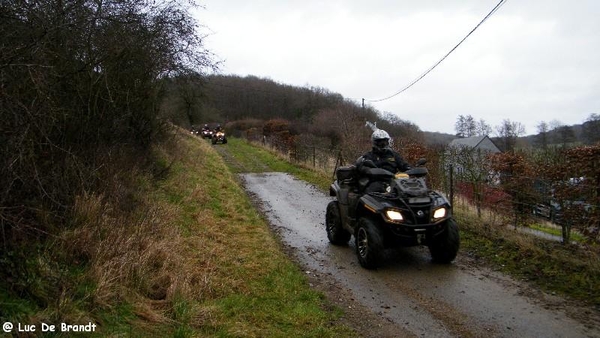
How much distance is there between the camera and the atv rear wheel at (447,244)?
20.5ft

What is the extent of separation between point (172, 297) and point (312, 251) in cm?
344

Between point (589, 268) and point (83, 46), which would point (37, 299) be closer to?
point (83, 46)

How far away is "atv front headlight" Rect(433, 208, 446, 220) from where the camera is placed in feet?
19.8

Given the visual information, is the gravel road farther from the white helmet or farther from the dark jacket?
the white helmet

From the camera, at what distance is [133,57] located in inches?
331

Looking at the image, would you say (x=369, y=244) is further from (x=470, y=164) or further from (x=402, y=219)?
(x=470, y=164)

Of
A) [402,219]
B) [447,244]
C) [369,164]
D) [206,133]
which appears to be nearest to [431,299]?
[402,219]

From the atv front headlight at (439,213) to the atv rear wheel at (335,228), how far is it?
76.0 inches

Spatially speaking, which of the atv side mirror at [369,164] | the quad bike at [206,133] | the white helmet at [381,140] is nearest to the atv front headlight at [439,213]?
the atv side mirror at [369,164]

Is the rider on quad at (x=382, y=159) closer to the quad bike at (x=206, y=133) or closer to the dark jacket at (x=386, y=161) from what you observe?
the dark jacket at (x=386, y=161)

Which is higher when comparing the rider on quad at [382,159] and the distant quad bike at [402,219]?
the rider on quad at [382,159]

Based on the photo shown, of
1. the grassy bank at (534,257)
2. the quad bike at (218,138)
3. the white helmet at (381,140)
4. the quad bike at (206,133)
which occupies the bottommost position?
the grassy bank at (534,257)

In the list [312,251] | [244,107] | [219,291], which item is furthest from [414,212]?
[244,107]

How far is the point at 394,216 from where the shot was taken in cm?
598
